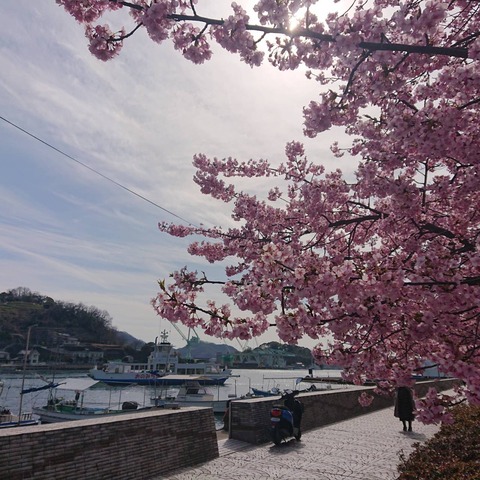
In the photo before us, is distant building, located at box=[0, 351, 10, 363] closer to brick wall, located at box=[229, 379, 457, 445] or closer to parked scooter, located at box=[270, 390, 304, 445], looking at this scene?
brick wall, located at box=[229, 379, 457, 445]

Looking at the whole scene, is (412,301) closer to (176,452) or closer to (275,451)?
(176,452)

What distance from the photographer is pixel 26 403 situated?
196 feet

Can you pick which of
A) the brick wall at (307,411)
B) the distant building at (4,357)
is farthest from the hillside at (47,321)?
the brick wall at (307,411)

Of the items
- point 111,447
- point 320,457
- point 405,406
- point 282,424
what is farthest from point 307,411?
point 111,447

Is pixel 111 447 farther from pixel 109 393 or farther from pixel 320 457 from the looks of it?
pixel 109 393

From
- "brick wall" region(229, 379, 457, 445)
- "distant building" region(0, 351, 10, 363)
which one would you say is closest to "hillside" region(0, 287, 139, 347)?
"distant building" region(0, 351, 10, 363)

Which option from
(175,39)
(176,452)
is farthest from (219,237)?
(175,39)

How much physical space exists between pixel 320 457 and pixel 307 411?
4460 mm

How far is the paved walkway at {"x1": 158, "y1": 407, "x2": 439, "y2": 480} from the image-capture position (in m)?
8.12

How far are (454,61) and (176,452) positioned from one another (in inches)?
331

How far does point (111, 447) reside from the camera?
7023mm

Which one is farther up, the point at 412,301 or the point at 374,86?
the point at 374,86

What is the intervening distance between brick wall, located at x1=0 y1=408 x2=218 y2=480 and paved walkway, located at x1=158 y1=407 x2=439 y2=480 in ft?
1.40

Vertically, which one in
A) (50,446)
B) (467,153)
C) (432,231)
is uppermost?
(467,153)
